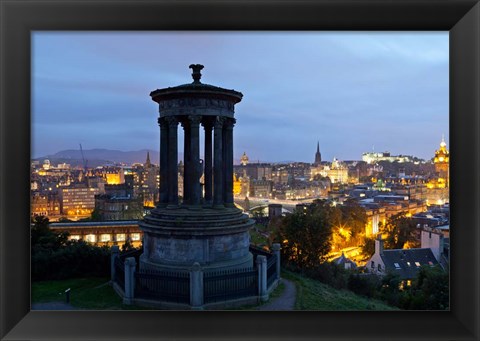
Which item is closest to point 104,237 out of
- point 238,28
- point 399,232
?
point 399,232

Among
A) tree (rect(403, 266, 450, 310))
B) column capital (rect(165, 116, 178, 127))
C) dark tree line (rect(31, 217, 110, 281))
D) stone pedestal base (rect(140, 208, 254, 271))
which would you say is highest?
column capital (rect(165, 116, 178, 127))

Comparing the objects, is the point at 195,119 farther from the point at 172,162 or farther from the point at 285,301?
the point at 285,301

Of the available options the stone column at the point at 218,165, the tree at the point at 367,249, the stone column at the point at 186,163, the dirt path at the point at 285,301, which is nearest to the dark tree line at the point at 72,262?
the stone column at the point at 186,163

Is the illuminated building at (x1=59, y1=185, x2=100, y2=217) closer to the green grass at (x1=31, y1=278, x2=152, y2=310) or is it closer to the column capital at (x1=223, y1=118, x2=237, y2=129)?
the green grass at (x1=31, y1=278, x2=152, y2=310)

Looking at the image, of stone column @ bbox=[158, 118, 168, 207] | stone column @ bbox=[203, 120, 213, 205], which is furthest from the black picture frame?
stone column @ bbox=[203, 120, 213, 205]

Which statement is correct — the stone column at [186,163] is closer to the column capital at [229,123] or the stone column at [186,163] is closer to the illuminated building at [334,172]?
the column capital at [229,123]

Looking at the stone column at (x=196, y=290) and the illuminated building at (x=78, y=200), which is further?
the illuminated building at (x=78, y=200)

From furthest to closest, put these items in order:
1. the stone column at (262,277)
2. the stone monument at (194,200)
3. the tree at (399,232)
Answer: the tree at (399,232) < the stone monument at (194,200) < the stone column at (262,277)

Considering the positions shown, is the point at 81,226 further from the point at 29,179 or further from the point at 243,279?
the point at 29,179
